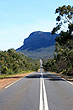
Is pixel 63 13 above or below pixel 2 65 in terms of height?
above

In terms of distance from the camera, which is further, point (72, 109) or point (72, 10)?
point (72, 10)

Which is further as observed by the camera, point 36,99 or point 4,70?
point 4,70

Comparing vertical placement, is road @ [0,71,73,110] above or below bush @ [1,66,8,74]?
below

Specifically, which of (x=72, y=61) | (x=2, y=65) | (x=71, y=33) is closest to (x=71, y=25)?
(x=71, y=33)

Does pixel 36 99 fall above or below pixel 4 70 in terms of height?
below

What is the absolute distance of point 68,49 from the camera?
41906 millimetres

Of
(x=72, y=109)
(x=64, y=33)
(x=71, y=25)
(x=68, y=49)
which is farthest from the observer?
(x=68, y=49)

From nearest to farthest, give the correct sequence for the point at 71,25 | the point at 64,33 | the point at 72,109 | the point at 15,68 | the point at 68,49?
1. the point at 72,109
2. the point at 71,25
3. the point at 64,33
4. the point at 68,49
5. the point at 15,68

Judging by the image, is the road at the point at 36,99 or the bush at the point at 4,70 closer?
the road at the point at 36,99

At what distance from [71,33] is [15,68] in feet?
81.7

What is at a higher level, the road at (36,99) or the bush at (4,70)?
the bush at (4,70)

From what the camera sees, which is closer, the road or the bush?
the road

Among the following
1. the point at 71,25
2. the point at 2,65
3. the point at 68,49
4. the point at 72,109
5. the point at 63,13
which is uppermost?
the point at 63,13

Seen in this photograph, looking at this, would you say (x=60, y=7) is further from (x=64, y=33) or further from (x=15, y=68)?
(x=15, y=68)
